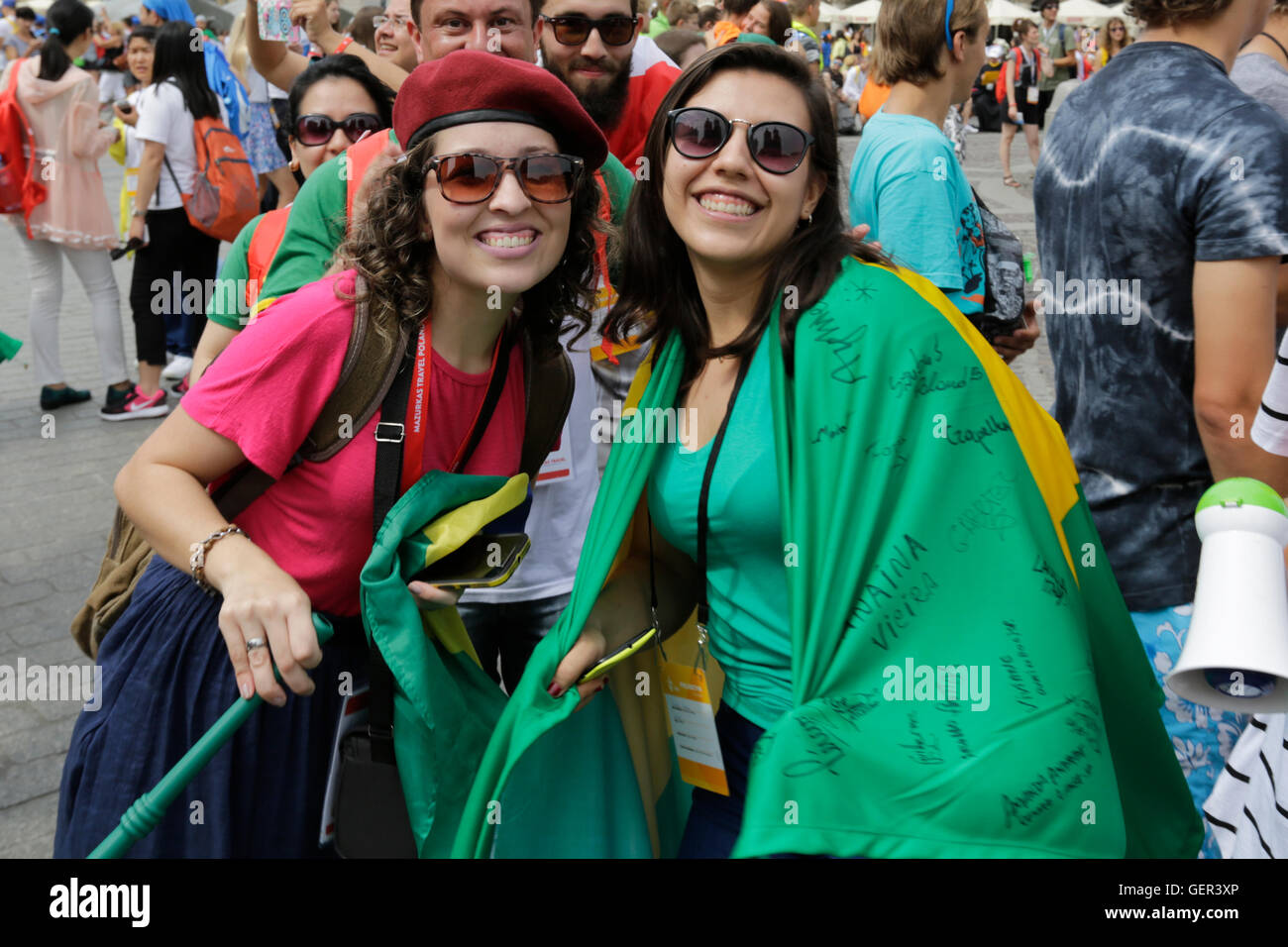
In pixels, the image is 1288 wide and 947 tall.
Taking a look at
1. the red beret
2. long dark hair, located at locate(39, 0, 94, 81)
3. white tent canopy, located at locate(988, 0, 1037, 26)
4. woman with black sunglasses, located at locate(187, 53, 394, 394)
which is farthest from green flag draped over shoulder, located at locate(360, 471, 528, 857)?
white tent canopy, located at locate(988, 0, 1037, 26)

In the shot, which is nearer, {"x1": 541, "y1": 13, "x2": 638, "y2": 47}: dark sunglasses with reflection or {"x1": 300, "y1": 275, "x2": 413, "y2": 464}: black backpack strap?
{"x1": 300, "y1": 275, "x2": 413, "y2": 464}: black backpack strap

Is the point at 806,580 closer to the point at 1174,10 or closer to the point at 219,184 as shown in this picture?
the point at 1174,10

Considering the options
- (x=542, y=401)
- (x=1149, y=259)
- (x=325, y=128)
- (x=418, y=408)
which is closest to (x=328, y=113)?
(x=325, y=128)

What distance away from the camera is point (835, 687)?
5.58 feet

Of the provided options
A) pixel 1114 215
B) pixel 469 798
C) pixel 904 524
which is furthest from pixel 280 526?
pixel 1114 215

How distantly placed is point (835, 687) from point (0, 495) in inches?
216

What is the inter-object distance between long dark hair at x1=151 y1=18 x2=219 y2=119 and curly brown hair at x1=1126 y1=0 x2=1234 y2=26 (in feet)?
19.3

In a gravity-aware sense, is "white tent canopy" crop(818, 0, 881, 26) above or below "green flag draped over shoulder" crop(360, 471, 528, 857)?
above

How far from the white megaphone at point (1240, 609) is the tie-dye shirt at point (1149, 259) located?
0.84m

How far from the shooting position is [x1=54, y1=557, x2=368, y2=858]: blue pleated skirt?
6.70ft

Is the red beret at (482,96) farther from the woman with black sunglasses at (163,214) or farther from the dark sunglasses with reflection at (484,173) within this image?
the woman with black sunglasses at (163,214)

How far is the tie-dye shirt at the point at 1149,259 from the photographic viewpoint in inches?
85.9

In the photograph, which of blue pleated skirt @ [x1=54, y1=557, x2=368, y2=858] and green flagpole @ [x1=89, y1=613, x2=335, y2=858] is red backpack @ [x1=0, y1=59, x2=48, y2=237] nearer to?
blue pleated skirt @ [x1=54, y1=557, x2=368, y2=858]

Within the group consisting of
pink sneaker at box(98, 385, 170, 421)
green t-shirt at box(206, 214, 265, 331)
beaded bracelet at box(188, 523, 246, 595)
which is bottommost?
pink sneaker at box(98, 385, 170, 421)
